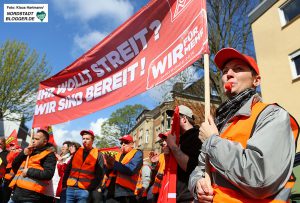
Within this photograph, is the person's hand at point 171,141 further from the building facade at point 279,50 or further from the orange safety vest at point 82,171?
the building facade at point 279,50

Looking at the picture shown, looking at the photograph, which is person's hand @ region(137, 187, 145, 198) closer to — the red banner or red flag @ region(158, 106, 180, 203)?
the red banner

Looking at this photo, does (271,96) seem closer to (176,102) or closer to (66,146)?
(176,102)

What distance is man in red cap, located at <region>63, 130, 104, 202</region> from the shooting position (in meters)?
5.24

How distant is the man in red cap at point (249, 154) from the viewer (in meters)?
1.43

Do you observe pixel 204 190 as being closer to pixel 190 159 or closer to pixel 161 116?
pixel 190 159

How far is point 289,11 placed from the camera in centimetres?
1295

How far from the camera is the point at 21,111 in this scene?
21656 millimetres

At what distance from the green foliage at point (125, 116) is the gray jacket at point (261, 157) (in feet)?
175

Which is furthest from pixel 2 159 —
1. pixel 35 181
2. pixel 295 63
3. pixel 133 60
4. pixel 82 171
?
pixel 295 63

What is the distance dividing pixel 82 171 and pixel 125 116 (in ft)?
165

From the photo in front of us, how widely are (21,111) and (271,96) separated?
685 inches

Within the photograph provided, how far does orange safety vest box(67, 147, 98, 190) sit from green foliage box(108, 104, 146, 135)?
1939 inches

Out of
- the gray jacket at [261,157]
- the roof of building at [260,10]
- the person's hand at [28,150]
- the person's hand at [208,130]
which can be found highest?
the roof of building at [260,10]

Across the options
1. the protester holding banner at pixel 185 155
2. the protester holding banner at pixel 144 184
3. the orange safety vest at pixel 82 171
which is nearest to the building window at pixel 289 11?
the protester holding banner at pixel 144 184
